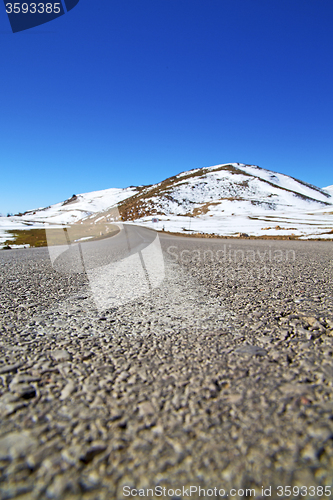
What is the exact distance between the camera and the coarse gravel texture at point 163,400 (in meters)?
1.00

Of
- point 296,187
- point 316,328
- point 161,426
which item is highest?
point 296,187

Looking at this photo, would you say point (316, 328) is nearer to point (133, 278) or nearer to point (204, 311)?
point (204, 311)

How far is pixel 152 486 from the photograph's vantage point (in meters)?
0.96

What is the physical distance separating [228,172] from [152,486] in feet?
496

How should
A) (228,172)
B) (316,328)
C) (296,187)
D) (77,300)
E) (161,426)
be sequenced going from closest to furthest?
(161,426), (316,328), (77,300), (296,187), (228,172)

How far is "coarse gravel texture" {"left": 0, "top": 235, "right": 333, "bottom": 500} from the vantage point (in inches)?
39.4

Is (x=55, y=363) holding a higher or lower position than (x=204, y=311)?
higher

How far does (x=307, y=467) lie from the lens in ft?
3.38

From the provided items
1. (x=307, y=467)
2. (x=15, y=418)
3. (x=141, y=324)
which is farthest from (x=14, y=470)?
(x=141, y=324)

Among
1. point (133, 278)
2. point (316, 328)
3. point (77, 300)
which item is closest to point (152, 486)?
→ point (316, 328)

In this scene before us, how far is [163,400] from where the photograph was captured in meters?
1.42

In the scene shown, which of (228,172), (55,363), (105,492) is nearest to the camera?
(105,492)

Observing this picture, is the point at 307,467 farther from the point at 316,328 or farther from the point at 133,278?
the point at 133,278

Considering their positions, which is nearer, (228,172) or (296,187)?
(296,187)
